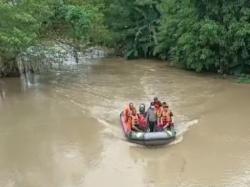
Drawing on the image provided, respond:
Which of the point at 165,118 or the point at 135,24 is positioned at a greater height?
the point at 135,24

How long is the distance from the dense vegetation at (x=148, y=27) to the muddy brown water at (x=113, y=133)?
1408 mm

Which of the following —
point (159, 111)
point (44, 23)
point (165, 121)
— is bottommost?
point (165, 121)

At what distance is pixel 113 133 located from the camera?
21.6 meters

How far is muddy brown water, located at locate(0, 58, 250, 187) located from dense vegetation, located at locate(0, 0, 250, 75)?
4.62 feet

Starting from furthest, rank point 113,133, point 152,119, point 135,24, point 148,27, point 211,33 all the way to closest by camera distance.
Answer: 1. point 135,24
2. point 148,27
3. point 211,33
4. point 113,133
5. point 152,119

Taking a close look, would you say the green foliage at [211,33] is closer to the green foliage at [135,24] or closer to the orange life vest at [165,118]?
the green foliage at [135,24]

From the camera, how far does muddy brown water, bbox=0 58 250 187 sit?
1747cm

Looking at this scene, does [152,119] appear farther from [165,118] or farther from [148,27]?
[148,27]

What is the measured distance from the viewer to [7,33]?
88.4ft

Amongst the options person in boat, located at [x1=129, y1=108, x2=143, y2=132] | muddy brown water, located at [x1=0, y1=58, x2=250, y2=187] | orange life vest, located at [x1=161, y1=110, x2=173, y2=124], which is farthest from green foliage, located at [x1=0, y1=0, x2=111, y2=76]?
orange life vest, located at [x1=161, y1=110, x2=173, y2=124]

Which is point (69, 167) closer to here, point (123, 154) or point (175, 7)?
point (123, 154)

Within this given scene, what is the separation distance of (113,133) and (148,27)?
671 inches

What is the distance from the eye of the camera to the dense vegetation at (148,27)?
2823cm

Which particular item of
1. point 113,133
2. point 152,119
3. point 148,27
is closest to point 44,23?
point 148,27
